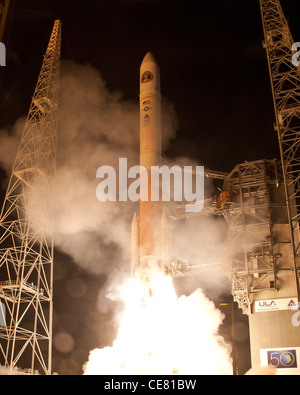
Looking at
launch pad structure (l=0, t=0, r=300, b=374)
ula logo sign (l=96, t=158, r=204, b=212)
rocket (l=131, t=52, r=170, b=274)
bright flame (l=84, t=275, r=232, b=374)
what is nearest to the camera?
bright flame (l=84, t=275, r=232, b=374)

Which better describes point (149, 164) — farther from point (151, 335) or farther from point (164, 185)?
point (164, 185)

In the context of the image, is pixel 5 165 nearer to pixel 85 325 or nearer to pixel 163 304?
pixel 85 325

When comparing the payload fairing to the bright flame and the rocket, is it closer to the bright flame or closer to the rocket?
the rocket

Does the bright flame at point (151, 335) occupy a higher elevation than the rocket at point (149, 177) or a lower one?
lower

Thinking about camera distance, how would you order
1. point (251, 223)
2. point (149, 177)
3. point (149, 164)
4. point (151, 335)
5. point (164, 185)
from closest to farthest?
point (151, 335) < point (149, 177) < point (149, 164) < point (251, 223) < point (164, 185)

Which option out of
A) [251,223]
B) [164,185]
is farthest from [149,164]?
[251,223]

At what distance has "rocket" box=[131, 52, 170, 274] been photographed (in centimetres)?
2520

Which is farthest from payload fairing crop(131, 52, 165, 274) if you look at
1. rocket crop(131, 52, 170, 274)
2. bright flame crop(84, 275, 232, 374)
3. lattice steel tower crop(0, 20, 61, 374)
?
lattice steel tower crop(0, 20, 61, 374)

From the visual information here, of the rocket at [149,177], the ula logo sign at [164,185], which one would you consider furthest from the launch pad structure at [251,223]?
the ula logo sign at [164,185]

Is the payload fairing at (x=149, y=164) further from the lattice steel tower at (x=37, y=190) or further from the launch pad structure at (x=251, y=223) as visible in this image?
the lattice steel tower at (x=37, y=190)

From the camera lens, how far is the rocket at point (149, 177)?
2520 centimetres

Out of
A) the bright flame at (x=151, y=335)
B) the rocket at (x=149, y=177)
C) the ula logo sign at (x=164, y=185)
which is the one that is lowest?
the bright flame at (x=151, y=335)

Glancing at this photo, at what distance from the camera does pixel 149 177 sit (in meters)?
26.5
